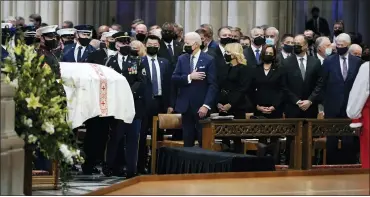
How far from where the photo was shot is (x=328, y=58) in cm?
1756

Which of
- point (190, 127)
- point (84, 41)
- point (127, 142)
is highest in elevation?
point (84, 41)

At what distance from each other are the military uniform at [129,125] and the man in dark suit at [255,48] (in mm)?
1774

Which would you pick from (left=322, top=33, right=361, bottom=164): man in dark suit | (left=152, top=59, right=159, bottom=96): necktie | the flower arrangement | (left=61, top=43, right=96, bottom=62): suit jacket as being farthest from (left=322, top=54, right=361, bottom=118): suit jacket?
the flower arrangement

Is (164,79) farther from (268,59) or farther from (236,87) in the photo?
(268,59)

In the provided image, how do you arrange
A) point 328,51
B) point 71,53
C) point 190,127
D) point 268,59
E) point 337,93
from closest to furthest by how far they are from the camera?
point 190,127 → point 268,59 → point 337,93 → point 71,53 → point 328,51

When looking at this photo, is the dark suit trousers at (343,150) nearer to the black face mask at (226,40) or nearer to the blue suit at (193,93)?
the blue suit at (193,93)

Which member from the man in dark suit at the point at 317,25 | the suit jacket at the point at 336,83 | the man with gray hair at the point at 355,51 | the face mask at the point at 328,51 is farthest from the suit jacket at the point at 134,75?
the man in dark suit at the point at 317,25

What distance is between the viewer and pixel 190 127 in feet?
55.3

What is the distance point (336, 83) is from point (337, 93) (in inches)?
6.2

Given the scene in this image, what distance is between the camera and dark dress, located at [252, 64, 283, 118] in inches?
682

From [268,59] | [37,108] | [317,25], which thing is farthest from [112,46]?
[317,25]

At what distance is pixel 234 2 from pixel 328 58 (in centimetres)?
616

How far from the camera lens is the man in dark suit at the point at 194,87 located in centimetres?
1670

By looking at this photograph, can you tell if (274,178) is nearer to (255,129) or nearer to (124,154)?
(255,129)
